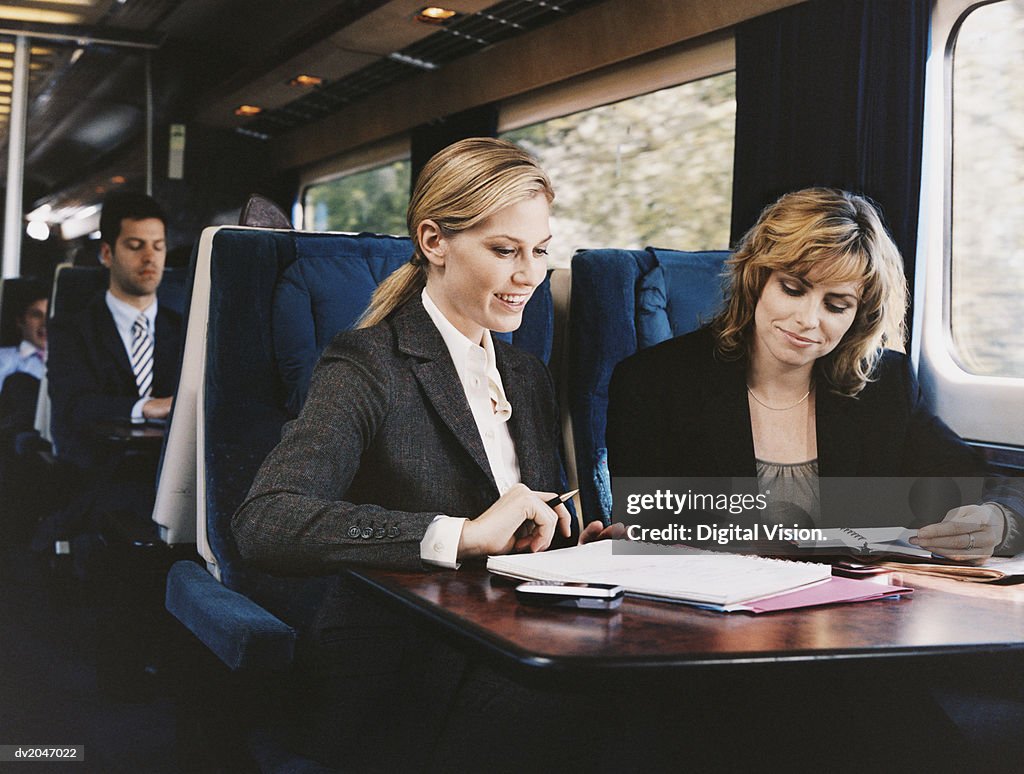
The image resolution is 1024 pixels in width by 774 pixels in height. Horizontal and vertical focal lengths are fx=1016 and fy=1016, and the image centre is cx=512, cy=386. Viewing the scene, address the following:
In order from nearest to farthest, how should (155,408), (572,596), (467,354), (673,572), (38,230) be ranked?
(572,596), (673,572), (467,354), (38,230), (155,408)

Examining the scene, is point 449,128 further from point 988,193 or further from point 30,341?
point 30,341

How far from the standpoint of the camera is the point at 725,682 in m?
0.78

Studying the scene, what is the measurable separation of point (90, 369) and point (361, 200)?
1.69m

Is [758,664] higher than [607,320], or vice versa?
[607,320]

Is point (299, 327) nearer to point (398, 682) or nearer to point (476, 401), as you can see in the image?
point (476, 401)

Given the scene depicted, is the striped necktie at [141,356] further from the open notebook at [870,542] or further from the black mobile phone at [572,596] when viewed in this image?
the black mobile phone at [572,596]

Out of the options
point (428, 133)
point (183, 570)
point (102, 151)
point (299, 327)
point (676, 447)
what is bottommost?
point (183, 570)

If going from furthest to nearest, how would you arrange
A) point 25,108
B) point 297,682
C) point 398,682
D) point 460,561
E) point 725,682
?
point 25,108, point 297,682, point 398,682, point 460,561, point 725,682

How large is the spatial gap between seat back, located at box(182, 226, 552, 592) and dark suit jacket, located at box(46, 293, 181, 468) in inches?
72.7

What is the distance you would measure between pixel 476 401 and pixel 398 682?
1.28 ft

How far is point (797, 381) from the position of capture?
1.64m

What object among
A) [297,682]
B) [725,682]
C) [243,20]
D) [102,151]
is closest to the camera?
[725,682]

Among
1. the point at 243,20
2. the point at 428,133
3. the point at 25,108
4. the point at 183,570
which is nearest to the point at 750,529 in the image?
the point at 183,570

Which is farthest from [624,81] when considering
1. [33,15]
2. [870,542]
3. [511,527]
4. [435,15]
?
[33,15]
